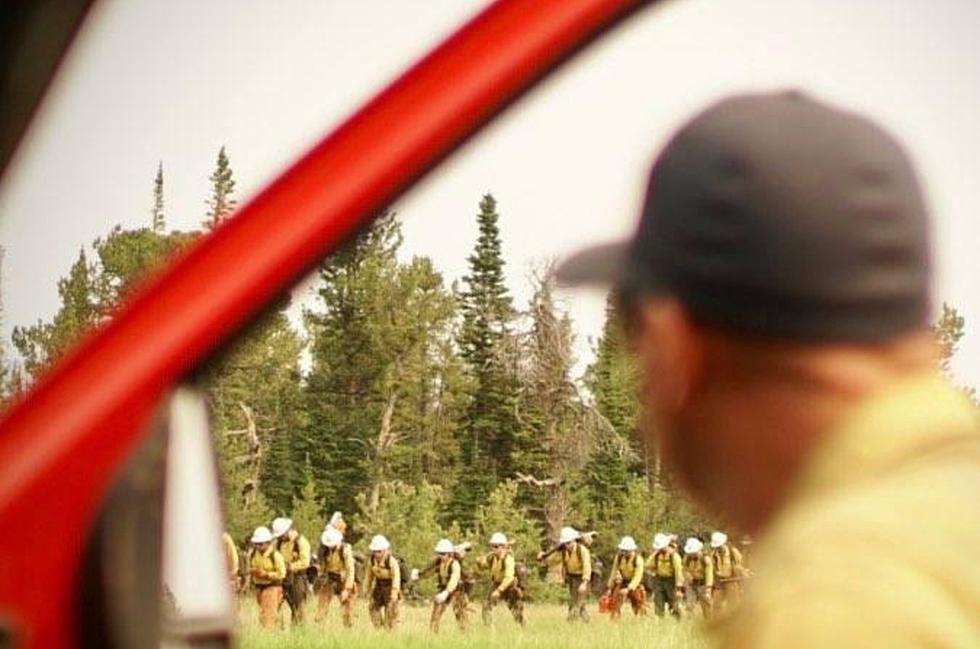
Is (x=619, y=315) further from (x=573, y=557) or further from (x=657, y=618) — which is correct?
(x=657, y=618)

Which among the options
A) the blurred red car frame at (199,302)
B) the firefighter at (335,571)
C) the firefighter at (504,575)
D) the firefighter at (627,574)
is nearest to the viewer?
the blurred red car frame at (199,302)

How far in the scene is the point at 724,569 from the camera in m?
2.31

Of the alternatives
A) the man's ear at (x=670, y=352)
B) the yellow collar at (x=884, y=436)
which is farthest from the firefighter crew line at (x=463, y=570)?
the yellow collar at (x=884, y=436)

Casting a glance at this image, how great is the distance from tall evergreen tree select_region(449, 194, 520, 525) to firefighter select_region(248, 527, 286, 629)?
259 mm

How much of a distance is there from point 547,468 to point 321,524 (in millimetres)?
325

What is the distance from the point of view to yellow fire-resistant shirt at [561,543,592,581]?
102 inches

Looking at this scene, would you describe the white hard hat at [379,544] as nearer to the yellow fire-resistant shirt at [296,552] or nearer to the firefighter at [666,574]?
the yellow fire-resistant shirt at [296,552]

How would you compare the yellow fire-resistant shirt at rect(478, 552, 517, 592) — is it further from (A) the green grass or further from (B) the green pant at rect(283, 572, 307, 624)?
(B) the green pant at rect(283, 572, 307, 624)

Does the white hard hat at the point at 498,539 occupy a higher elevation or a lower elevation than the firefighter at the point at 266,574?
higher

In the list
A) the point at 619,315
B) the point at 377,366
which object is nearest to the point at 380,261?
the point at 377,366

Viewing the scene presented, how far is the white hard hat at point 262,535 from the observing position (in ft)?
7.44

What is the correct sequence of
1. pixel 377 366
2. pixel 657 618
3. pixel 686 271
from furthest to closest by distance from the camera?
pixel 657 618
pixel 377 366
pixel 686 271

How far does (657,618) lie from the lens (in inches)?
173

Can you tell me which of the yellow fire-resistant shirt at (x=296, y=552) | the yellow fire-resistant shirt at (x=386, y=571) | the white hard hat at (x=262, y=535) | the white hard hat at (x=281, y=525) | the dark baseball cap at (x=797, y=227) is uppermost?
the dark baseball cap at (x=797, y=227)
